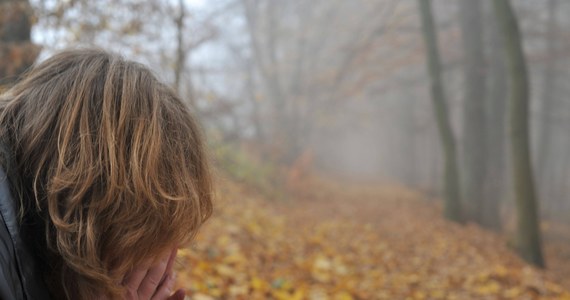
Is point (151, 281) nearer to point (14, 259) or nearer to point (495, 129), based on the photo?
point (14, 259)

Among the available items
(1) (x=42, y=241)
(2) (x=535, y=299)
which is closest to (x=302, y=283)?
(2) (x=535, y=299)

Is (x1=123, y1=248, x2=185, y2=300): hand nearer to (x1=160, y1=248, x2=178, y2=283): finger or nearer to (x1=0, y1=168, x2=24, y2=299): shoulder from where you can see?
(x1=160, y1=248, x2=178, y2=283): finger

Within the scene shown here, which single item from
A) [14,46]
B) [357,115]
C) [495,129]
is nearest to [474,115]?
[495,129]

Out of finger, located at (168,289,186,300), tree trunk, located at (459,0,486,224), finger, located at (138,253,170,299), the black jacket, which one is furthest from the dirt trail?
the black jacket

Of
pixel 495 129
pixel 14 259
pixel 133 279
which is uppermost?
pixel 14 259

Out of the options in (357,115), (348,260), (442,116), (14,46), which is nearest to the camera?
(14,46)

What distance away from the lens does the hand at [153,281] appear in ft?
4.75

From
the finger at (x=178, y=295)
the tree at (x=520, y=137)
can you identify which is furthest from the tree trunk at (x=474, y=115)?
the finger at (x=178, y=295)

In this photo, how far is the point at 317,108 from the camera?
16938mm

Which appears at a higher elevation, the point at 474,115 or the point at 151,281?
the point at 151,281

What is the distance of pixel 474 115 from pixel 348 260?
6.80 metres

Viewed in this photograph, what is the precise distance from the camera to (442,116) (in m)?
10.2

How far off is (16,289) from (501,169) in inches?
516

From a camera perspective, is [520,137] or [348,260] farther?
[520,137]
